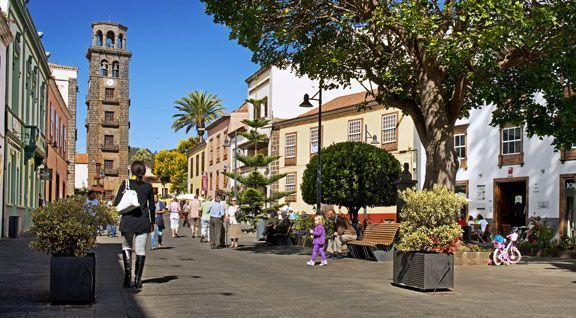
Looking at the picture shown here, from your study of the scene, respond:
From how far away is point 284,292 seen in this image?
9.98m

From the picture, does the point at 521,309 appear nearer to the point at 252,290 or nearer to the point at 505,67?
the point at 252,290

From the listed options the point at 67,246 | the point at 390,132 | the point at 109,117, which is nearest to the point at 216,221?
the point at 67,246

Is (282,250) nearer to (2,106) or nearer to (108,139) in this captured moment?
(2,106)

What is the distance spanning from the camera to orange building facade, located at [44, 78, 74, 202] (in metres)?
38.9

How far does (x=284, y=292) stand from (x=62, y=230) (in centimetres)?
339

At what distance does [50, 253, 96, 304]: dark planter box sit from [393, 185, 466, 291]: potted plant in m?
4.68

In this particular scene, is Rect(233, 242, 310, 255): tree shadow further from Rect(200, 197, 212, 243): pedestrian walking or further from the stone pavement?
the stone pavement

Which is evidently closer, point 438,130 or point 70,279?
point 70,279

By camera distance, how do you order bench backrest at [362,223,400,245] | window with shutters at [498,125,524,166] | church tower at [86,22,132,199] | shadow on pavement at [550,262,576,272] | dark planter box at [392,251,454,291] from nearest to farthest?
dark planter box at [392,251,454,291] → shadow on pavement at [550,262,576,272] → bench backrest at [362,223,400,245] → window with shutters at [498,125,524,166] → church tower at [86,22,132,199]

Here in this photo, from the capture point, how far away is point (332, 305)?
28.7 feet

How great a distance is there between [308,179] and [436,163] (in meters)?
15.2

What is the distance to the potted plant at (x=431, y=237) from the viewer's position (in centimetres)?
1008

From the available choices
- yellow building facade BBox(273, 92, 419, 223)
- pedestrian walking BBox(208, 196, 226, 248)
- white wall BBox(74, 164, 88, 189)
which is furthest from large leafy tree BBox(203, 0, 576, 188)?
white wall BBox(74, 164, 88, 189)

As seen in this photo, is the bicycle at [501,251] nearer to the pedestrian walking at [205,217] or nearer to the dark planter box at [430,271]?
the dark planter box at [430,271]
